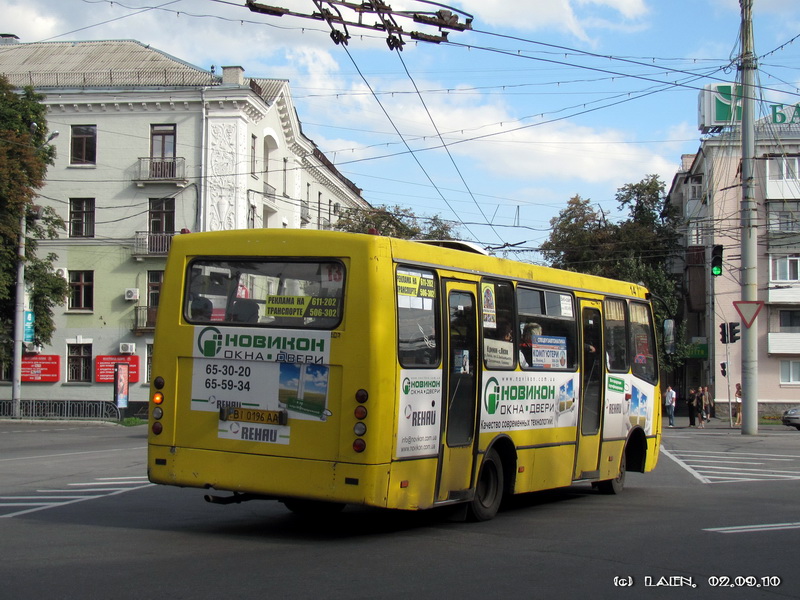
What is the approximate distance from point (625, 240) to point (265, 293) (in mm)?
52304

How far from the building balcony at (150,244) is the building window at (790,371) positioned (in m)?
31.6

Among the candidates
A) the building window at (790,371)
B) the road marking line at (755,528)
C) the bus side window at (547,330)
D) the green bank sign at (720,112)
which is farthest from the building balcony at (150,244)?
the road marking line at (755,528)

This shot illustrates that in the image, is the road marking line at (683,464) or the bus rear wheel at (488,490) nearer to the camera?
the bus rear wheel at (488,490)

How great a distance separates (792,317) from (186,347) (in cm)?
4680

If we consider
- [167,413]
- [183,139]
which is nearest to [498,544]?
[167,413]

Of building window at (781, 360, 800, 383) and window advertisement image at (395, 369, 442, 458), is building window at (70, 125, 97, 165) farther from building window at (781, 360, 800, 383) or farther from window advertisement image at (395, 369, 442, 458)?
window advertisement image at (395, 369, 442, 458)

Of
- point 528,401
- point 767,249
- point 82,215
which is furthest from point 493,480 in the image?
point 767,249

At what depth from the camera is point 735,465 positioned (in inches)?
767

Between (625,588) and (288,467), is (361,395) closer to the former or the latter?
(288,467)

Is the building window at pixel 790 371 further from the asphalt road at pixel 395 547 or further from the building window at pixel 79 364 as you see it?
the asphalt road at pixel 395 547

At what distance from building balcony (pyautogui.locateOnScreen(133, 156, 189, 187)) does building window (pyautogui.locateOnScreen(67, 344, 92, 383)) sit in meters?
7.83

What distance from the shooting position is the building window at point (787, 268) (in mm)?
50031

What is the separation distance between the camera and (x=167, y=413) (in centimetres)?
934

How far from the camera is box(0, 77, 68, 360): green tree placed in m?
34.1
